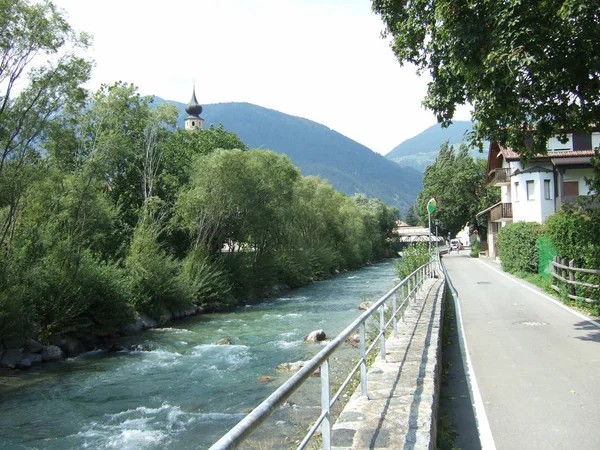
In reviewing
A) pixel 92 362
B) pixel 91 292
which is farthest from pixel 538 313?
pixel 91 292

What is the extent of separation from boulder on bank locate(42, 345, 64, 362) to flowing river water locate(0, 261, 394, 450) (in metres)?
0.59

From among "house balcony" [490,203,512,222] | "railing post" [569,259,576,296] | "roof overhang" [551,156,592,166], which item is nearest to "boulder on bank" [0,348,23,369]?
"railing post" [569,259,576,296]

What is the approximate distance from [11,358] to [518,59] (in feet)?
49.3

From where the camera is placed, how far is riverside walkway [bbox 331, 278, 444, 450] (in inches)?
180

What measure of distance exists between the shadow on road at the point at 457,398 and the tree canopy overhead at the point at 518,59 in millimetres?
4987

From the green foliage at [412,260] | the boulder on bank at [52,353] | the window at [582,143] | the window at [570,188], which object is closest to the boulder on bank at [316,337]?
the green foliage at [412,260]

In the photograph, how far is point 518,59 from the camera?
31.2ft

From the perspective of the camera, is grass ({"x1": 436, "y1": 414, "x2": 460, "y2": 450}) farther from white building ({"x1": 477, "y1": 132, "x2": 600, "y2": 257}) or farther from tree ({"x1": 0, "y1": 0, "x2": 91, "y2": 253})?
white building ({"x1": 477, "y1": 132, "x2": 600, "y2": 257})

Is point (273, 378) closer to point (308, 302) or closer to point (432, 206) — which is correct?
point (308, 302)

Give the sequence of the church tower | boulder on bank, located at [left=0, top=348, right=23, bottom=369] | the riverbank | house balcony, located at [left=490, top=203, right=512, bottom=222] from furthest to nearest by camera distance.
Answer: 1. the church tower
2. house balcony, located at [left=490, top=203, right=512, bottom=222]
3. the riverbank
4. boulder on bank, located at [left=0, top=348, right=23, bottom=369]

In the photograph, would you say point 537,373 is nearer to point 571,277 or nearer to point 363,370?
point 363,370

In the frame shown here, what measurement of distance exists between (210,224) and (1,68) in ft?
53.3

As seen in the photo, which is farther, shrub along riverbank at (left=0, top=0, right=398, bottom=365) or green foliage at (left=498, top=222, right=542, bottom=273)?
green foliage at (left=498, top=222, right=542, bottom=273)

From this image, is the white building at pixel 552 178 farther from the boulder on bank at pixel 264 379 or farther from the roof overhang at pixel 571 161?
the boulder on bank at pixel 264 379
